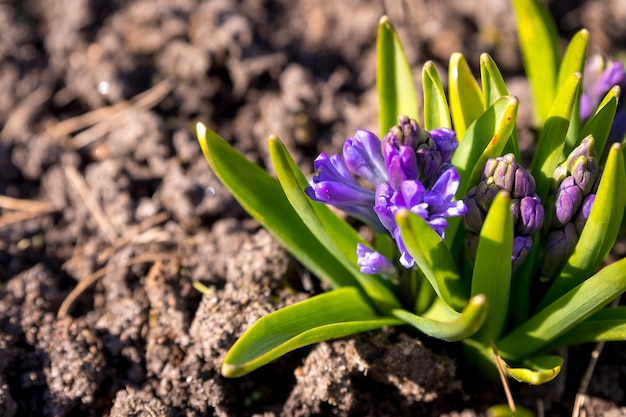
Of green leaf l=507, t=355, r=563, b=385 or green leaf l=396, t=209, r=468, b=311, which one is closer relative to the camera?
green leaf l=396, t=209, r=468, b=311

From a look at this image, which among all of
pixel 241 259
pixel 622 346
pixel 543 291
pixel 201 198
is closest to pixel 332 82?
pixel 201 198

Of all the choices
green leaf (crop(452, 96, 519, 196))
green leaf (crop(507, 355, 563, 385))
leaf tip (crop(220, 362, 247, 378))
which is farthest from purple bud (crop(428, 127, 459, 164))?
leaf tip (crop(220, 362, 247, 378))

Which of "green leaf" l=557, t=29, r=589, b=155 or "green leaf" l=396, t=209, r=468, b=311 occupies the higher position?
"green leaf" l=557, t=29, r=589, b=155

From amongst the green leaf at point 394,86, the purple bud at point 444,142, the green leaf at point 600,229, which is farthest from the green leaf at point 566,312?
the green leaf at point 394,86

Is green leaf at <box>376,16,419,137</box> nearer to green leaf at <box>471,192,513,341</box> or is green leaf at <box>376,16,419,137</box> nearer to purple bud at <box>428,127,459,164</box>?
purple bud at <box>428,127,459,164</box>

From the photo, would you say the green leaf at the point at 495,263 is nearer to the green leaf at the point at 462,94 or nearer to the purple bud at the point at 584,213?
the purple bud at the point at 584,213

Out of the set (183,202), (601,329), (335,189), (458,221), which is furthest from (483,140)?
(183,202)

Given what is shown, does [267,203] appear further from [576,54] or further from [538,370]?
[576,54]

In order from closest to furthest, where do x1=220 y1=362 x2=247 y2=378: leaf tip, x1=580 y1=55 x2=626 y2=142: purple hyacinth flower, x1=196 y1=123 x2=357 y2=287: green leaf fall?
x1=220 y1=362 x2=247 y2=378: leaf tip < x1=196 y1=123 x2=357 y2=287: green leaf < x1=580 y1=55 x2=626 y2=142: purple hyacinth flower
